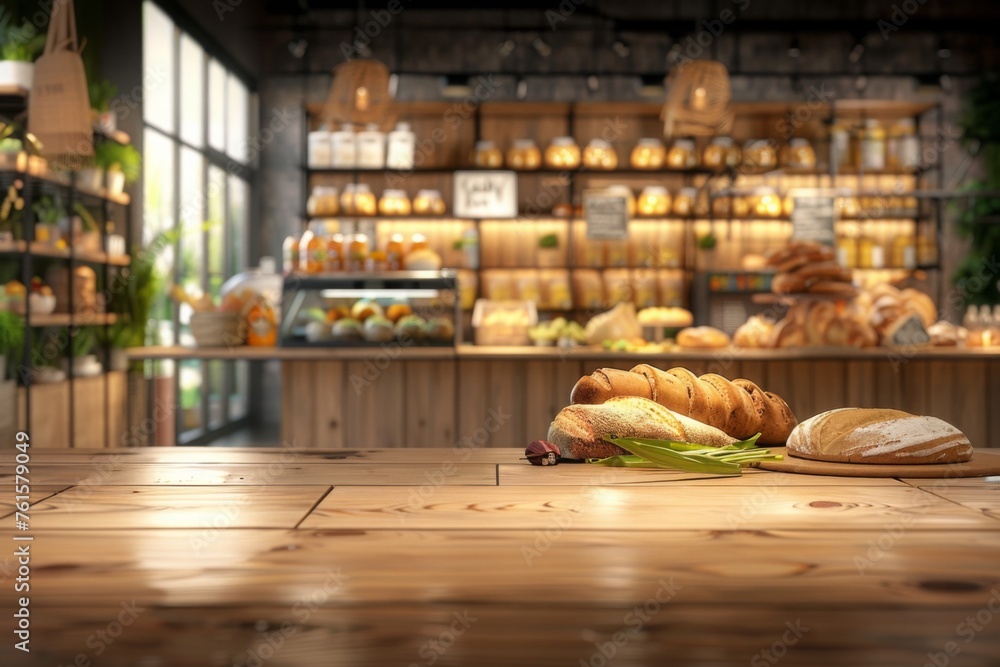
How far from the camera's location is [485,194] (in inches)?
290

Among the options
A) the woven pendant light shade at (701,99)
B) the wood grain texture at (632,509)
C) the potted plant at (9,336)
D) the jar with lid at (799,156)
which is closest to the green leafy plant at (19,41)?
the potted plant at (9,336)

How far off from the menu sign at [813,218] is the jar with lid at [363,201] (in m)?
3.02

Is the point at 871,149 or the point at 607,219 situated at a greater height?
the point at 871,149

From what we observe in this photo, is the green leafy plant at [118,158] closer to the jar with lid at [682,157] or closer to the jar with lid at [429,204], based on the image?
the jar with lid at [429,204]

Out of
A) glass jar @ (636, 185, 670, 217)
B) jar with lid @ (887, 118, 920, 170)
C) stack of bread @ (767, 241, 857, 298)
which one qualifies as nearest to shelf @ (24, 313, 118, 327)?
stack of bread @ (767, 241, 857, 298)

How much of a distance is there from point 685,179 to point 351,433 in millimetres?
4126

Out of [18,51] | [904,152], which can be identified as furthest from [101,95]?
[904,152]

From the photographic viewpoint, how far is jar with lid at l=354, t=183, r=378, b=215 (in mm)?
7223

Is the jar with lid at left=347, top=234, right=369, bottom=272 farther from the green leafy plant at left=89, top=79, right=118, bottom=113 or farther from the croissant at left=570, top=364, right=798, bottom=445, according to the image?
the croissant at left=570, top=364, right=798, bottom=445

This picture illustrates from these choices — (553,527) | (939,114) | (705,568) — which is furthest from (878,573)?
(939,114)

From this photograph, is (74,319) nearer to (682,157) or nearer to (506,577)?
(682,157)

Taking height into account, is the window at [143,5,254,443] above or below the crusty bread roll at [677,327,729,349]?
above

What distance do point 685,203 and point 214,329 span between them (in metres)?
3.98

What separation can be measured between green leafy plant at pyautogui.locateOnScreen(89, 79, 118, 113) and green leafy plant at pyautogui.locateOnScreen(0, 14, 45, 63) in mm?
402
